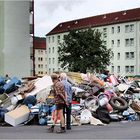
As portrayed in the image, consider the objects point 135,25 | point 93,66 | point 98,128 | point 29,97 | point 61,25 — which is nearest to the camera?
point 98,128

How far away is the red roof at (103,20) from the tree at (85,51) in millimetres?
31862

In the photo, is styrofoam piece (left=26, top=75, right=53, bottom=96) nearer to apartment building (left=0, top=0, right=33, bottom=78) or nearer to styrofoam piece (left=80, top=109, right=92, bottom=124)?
styrofoam piece (left=80, top=109, right=92, bottom=124)

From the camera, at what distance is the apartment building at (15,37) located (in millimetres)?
49188

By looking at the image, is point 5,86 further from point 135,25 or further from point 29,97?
point 135,25

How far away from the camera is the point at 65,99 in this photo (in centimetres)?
1556

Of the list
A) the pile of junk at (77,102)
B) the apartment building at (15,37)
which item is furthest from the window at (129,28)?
the pile of junk at (77,102)

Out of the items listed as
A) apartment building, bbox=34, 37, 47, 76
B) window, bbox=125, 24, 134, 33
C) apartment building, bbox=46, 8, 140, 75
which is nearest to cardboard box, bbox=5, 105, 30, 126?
apartment building, bbox=46, 8, 140, 75

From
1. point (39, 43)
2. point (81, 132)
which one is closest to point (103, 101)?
point (81, 132)

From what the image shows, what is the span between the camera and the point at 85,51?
76.4 meters

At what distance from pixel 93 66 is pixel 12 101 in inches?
2242

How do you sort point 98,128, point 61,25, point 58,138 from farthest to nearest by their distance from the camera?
point 61,25, point 98,128, point 58,138

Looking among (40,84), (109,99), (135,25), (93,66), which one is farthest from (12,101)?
(135,25)

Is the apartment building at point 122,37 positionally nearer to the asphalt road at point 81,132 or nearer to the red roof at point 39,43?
the red roof at point 39,43

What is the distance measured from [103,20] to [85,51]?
56630mm
